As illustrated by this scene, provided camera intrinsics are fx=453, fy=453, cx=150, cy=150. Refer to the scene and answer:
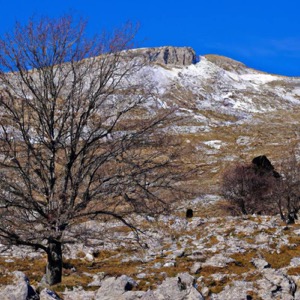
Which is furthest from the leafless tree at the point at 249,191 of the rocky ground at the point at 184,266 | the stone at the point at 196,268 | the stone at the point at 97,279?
the stone at the point at 97,279

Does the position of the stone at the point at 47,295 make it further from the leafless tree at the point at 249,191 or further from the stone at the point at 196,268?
the leafless tree at the point at 249,191

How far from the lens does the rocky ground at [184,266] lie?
502 inches

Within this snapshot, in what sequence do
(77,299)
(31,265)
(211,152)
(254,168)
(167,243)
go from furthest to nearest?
(211,152) → (254,168) → (167,243) → (31,265) → (77,299)

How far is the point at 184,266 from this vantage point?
1712cm

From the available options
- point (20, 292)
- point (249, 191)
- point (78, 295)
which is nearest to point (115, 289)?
point (78, 295)

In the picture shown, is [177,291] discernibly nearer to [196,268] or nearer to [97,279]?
[196,268]

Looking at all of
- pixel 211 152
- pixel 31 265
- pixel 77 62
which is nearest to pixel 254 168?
pixel 31 265

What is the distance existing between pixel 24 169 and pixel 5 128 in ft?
4.74

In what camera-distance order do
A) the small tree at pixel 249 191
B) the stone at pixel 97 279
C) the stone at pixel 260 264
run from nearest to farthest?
the stone at pixel 97 279 < the stone at pixel 260 264 < the small tree at pixel 249 191

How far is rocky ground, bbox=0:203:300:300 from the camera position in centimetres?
1274

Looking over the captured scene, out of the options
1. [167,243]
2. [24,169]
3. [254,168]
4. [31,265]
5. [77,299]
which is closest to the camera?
[77,299]

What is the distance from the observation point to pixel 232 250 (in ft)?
64.1

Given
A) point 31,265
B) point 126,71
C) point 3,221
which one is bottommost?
point 31,265

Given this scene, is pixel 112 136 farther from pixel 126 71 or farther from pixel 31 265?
pixel 31 265
